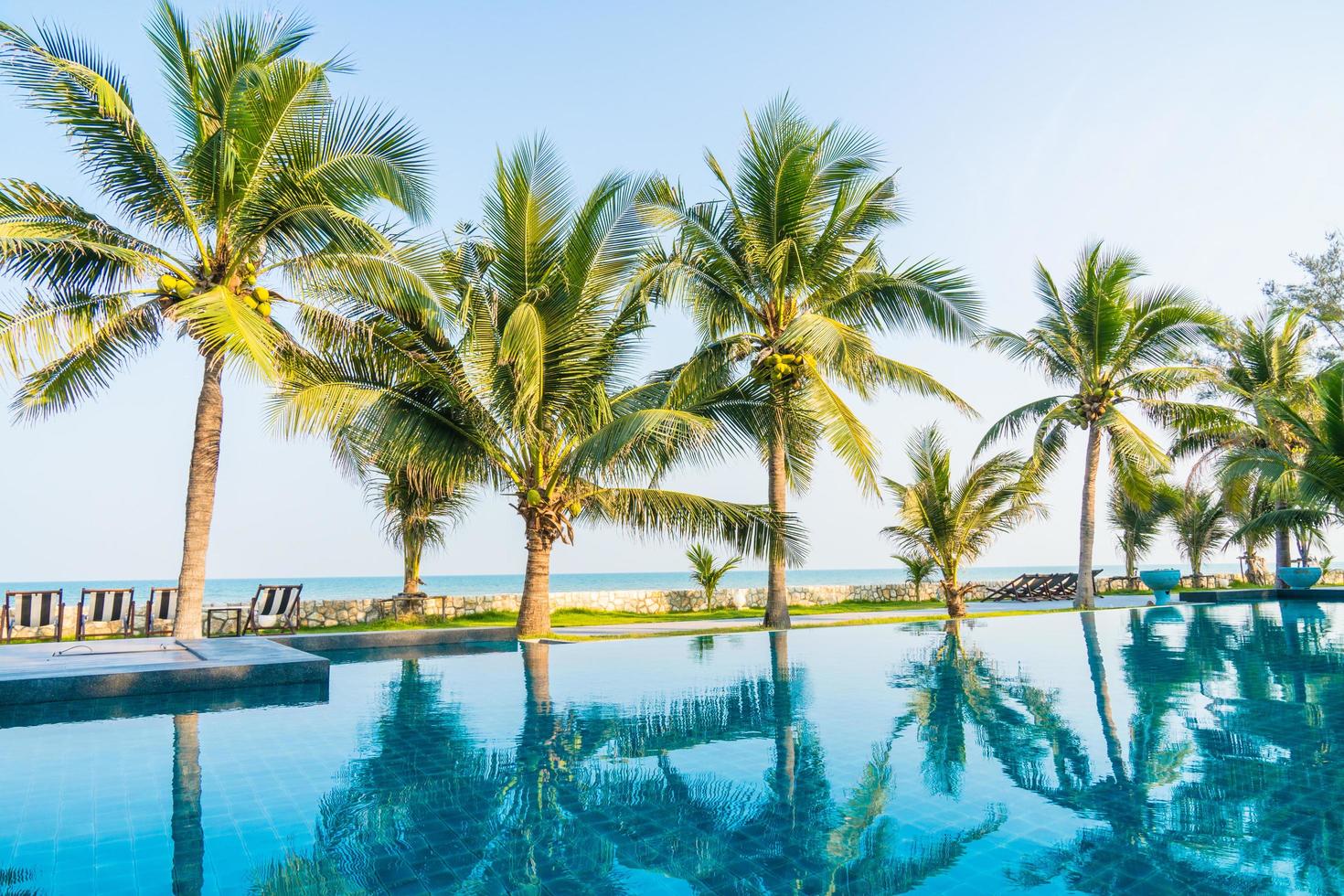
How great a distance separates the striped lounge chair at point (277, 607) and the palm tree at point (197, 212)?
10.1ft

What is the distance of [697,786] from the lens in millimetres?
4059

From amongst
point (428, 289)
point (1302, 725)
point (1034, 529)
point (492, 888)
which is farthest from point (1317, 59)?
point (492, 888)

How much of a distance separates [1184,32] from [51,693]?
18594mm

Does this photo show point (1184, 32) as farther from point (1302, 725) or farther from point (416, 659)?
point (416, 659)

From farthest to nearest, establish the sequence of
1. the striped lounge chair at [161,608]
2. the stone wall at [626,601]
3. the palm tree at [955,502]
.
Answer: the palm tree at [955,502] → the stone wall at [626,601] → the striped lounge chair at [161,608]

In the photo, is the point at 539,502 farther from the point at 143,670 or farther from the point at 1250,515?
the point at 1250,515

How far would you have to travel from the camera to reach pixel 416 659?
9.70 m

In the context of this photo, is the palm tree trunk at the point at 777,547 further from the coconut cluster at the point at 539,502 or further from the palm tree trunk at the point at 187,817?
the palm tree trunk at the point at 187,817

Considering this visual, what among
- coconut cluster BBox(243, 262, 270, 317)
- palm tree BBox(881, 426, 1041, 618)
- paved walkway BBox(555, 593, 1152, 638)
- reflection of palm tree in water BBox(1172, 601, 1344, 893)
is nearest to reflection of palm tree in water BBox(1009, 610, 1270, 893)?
reflection of palm tree in water BBox(1172, 601, 1344, 893)

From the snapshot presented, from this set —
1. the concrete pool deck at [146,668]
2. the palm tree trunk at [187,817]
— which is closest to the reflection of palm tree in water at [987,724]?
the palm tree trunk at [187,817]

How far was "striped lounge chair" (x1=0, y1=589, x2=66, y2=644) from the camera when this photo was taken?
35.5 feet

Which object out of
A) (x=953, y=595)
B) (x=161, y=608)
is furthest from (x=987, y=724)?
(x=161, y=608)

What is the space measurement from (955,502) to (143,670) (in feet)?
42.0

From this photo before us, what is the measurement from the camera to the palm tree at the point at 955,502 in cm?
1495
